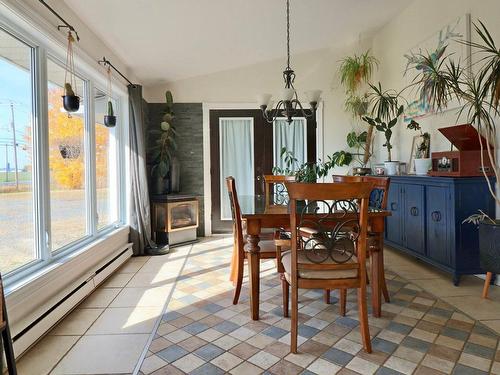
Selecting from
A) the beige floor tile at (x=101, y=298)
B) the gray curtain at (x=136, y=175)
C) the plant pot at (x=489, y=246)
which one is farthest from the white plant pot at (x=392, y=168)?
the beige floor tile at (x=101, y=298)

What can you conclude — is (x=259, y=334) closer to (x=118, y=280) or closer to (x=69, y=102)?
(x=118, y=280)

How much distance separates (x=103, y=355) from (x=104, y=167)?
7.89 feet

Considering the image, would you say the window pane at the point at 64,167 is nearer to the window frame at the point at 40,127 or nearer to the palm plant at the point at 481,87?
the window frame at the point at 40,127

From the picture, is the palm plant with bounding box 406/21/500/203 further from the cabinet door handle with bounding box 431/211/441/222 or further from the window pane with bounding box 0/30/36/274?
the window pane with bounding box 0/30/36/274

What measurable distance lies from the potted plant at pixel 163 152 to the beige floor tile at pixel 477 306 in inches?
143

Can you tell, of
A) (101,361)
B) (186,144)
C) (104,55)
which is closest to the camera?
(101,361)

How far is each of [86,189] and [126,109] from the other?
4.60ft

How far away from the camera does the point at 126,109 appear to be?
14.3 ft

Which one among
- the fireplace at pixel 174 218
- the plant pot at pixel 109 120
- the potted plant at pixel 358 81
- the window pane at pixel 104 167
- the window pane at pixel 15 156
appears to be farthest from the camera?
the potted plant at pixel 358 81

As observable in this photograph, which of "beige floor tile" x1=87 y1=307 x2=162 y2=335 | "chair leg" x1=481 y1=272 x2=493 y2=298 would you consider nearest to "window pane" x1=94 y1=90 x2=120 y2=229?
"beige floor tile" x1=87 y1=307 x2=162 y2=335

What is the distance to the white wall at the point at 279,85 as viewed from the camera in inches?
211

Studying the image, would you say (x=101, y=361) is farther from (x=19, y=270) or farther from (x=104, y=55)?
(x=104, y=55)

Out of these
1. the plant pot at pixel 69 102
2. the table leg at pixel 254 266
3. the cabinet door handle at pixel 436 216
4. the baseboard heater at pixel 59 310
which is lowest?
the baseboard heater at pixel 59 310

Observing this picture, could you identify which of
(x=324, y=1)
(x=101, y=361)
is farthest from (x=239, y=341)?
(x=324, y=1)
